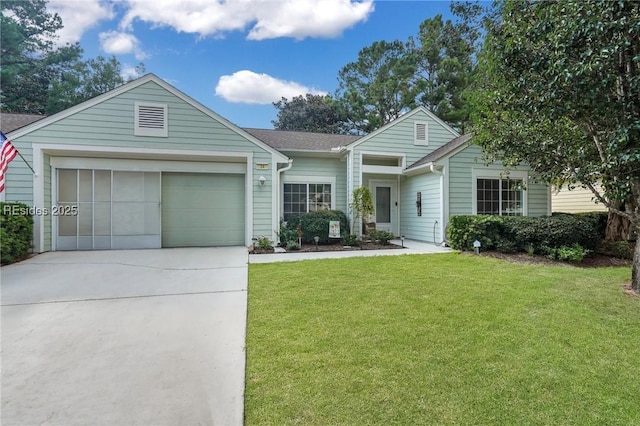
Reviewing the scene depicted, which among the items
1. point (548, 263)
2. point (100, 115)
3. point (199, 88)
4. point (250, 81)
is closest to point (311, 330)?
point (548, 263)

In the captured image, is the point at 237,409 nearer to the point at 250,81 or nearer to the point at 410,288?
the point at 410,288

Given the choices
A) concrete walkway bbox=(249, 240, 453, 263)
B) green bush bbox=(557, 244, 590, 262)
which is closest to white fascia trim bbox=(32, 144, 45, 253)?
concrete walkway bbox=(249, 240, 453, 263)

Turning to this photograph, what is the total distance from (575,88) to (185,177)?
9695mm

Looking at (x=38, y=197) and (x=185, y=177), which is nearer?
(x=38, y=197)

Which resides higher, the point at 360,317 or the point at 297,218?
the point at 297,218

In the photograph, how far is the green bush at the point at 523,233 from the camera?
8023 mm

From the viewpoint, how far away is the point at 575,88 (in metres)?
4.39

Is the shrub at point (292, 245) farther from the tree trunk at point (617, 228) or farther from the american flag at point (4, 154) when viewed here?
the tree trunk at point (617, 228)

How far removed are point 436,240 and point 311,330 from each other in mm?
7909

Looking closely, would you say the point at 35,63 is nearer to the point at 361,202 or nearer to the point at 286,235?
the point at 286,235

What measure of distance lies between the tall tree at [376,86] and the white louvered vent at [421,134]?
37.2ft

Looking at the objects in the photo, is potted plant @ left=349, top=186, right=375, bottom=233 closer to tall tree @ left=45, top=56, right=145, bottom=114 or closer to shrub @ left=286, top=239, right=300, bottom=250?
shrub @ left=286, top=239, right=300, bottom=250

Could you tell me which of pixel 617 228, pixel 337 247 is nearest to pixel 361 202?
pixel 337 247

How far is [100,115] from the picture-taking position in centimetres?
872
